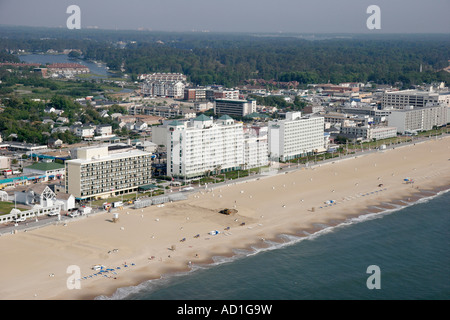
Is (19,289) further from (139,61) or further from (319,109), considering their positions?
(139,61)

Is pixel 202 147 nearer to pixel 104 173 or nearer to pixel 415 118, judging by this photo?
pixel 104 173

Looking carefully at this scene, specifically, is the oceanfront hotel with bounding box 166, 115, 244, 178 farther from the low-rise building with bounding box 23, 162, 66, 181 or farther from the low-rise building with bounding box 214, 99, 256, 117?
the low-rise building with bounding box 214, 99, 256, 117

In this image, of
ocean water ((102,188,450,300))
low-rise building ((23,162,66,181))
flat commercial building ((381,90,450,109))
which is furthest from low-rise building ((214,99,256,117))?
ocean water ((102,188,450,300))

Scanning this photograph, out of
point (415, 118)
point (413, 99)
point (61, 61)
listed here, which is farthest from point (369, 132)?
point (61, 61)

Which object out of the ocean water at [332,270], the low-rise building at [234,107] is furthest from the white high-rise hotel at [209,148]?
the low-rise building at [234,107]

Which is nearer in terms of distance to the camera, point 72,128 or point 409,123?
point 72,128

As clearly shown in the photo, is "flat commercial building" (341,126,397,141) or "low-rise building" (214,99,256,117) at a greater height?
"low-rise building" (214,99,256,117)
